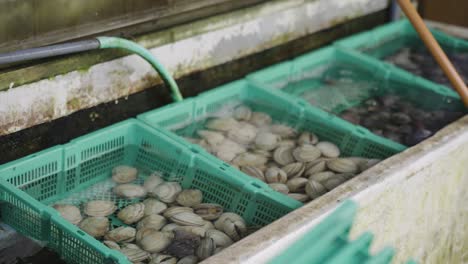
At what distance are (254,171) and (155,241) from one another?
2.51 ft

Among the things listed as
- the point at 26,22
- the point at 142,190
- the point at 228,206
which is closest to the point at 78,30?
the point at 26,22

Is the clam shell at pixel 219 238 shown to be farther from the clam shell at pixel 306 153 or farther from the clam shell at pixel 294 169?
the clam shell at pixel 306 153

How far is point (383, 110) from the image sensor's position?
440 cm

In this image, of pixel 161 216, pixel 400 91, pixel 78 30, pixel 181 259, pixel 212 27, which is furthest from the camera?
pixel 400 91

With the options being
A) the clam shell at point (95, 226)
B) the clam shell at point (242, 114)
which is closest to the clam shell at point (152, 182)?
the clam shell at point (95, 226)

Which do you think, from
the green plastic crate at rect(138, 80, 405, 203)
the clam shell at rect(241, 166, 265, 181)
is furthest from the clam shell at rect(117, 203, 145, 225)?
the clam shell at rect(241, 166, 265, 181)

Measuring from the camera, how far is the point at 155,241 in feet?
9.77

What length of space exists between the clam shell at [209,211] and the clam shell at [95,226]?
0.43 metres

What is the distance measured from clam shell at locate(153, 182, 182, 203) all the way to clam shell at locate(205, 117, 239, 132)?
605 millimetres

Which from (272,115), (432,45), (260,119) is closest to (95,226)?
(260,119)

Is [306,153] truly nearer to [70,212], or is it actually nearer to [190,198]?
[190,198]

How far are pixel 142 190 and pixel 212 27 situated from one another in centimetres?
133

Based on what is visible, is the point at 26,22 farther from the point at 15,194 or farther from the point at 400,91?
the point at 400,91

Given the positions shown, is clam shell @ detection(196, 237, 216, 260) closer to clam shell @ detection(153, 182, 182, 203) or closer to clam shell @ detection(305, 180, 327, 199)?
clam shell @ detection(153, 182, 182, 203)
